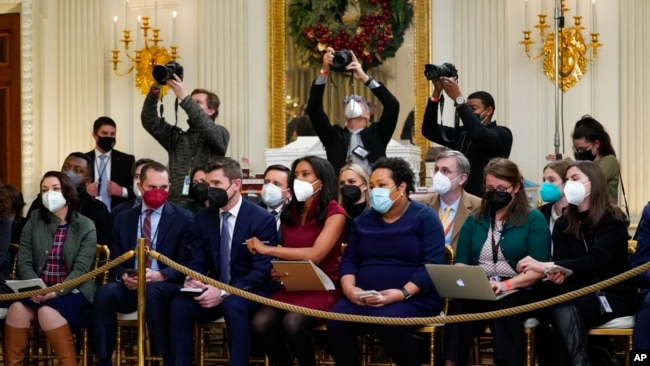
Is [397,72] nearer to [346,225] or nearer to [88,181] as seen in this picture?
[88,181]

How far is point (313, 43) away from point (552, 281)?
565 cm

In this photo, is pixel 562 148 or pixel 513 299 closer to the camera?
pixel 513 299

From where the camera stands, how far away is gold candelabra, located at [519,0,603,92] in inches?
450

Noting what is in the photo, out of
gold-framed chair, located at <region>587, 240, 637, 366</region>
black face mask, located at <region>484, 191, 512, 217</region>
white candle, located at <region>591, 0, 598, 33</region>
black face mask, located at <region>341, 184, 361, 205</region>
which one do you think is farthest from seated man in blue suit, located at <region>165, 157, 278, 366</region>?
white candle, located at <region>591, 0, 598, 33</region>

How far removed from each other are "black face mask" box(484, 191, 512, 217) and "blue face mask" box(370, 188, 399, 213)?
1.78 ft

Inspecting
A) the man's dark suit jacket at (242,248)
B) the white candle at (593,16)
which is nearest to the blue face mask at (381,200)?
the man's dark suit jacket at (242,248)

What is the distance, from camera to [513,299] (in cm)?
722

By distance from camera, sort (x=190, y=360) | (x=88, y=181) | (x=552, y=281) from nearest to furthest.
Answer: (x=552, y=281), (x=190, y=360), (x=88, y=181)

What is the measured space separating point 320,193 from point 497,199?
109 cm

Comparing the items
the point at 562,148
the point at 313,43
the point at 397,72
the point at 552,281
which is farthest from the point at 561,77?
the point at 552,281

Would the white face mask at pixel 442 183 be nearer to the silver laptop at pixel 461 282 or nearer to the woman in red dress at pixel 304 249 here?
the woman in red dress at pixel 304 249

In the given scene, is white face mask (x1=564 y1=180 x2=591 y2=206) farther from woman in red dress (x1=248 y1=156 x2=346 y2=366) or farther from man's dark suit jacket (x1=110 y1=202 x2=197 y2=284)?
man's dark suit jacket (x1=110 y1=202 x2=197 y2=284)

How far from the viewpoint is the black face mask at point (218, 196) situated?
25.8ft

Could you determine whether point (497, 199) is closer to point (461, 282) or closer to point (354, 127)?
point (461, 282)
